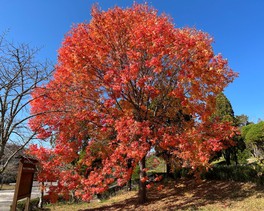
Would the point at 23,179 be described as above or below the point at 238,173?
below

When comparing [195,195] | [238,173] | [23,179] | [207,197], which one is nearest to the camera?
[23,179]

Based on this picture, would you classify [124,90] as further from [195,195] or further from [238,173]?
[238,173]


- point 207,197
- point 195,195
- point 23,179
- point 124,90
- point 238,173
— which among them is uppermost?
point 124,90

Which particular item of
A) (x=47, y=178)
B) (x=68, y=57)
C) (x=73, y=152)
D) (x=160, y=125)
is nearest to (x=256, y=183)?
(x=160, y=125)

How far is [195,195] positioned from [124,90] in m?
6.93

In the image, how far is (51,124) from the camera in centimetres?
1264

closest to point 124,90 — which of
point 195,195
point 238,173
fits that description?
point 195,195

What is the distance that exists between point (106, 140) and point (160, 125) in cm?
312

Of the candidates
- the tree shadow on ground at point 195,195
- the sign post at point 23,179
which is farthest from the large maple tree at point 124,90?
the sign post at point 23,179

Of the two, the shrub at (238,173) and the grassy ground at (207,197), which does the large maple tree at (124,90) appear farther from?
the shrub at (238,173)

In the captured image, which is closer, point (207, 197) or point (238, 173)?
point (207, 197)

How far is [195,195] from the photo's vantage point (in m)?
13.8

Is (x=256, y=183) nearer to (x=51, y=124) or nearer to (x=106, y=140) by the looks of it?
(x=106, y=140)

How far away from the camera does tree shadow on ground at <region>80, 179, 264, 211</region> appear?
1205 cm
